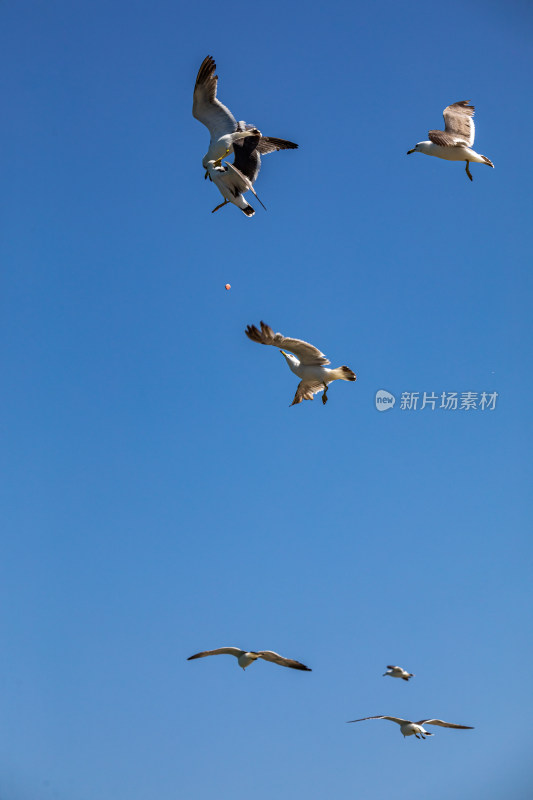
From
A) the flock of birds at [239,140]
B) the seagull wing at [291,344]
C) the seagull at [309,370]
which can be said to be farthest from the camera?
the flock of birds at [239,140]

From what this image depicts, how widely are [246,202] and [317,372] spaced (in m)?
1.76

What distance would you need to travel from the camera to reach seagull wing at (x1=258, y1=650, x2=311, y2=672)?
26.7 ft

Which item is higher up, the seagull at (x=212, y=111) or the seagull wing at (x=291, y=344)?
the seagull at (x=212, y=111)

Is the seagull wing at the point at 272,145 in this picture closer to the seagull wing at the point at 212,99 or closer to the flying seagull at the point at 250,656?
the seagull wing at the point at 212,99

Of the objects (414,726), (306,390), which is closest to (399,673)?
(414,726)

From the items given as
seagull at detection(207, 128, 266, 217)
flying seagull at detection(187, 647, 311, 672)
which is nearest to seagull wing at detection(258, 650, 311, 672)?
flying seagull at detection(187, 647, 311, 672)

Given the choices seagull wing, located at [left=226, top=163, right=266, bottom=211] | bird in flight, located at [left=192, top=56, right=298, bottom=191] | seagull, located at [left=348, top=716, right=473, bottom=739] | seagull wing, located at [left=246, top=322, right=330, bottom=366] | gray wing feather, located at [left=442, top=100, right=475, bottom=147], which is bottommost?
seagull, located at [left=348, top=716, right=473, bottom=739]

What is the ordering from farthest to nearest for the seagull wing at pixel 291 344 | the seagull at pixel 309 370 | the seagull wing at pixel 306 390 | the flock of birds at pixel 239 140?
the seagull wing at pixel 306 390 → the flock of birds at pixel 239 140 → the seagull at pixel 309 370 → the seagull wing at pixel 291 344

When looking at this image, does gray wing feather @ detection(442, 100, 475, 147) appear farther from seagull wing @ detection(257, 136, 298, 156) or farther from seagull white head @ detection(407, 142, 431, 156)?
seagull wing @ detection(257, 136, 298, 156)

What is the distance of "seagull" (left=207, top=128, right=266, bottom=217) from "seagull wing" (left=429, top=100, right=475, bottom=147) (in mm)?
1806

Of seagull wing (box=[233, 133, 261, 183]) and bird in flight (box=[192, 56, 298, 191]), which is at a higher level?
bird in flight (box=[192, 56, 298, 191])

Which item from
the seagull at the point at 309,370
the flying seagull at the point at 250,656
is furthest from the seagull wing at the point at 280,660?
the seagull at the point at 309,370

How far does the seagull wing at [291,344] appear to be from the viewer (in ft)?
23.1

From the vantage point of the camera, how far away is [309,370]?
8.05 metres
